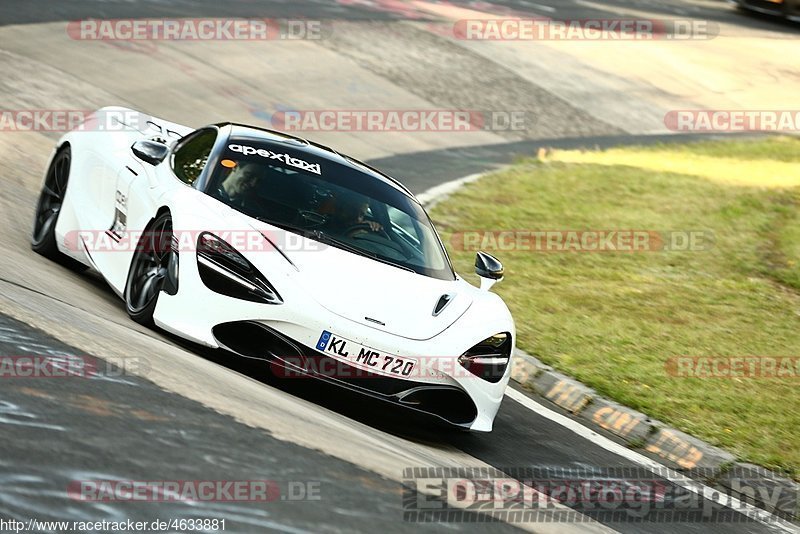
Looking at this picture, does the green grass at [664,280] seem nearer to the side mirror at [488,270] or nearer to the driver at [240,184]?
the side mirror at [488,270]

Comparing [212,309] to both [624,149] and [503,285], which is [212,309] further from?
[624,149]

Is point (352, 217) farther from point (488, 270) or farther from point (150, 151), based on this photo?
point (150, 151)

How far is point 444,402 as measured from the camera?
21.8ft

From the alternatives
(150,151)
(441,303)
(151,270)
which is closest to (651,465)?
(441,303)

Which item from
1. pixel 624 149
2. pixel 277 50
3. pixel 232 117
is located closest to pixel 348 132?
pixel 232 117

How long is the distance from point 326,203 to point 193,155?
3.39ft

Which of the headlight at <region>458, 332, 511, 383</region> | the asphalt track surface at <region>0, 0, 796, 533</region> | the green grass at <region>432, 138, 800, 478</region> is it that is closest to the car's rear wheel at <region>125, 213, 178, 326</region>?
the asphalt track surface at <region>0, 0, 796, 533</region>

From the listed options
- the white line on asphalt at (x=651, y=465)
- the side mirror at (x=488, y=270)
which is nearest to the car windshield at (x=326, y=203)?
the side mirror at (x=488, y=270)

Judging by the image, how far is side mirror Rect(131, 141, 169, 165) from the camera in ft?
25.4

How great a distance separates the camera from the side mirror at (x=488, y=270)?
7938mm

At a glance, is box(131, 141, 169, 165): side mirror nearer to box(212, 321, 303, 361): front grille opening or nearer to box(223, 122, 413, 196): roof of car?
box(223, 122, 413, 196): roof of car

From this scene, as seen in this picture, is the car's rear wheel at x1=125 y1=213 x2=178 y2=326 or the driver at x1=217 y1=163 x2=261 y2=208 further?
the driver at x1=217 y1=163 x2=261 y2=208

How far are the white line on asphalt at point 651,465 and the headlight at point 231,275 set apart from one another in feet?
8.15

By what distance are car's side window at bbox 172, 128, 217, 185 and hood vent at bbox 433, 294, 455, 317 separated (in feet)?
5.74
